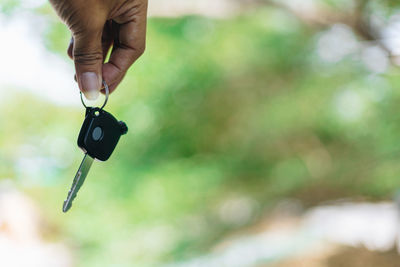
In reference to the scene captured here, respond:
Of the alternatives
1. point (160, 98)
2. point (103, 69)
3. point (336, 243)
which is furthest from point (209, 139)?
point (103, 69)

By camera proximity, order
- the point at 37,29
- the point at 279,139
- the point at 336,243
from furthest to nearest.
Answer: the point at 279,139 < the point at 336,243 < the point at 37,29

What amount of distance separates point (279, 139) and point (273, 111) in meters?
0.25

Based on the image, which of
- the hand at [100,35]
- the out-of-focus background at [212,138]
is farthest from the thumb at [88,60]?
the out-of-focus background at [212,138]

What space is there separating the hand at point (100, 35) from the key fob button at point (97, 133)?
0.04 metres

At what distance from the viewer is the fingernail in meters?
0.49

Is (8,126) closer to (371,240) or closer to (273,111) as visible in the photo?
(273,111)

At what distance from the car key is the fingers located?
4cm

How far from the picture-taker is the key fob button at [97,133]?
52cm

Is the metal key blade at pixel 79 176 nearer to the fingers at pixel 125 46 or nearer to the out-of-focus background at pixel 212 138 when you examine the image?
the fingers at pixel 125 46

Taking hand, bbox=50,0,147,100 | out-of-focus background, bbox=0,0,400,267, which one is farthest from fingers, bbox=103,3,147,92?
out-of-focus background, bbox=0,0,400,267

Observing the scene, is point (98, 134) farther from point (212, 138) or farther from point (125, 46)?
point (212, 138)

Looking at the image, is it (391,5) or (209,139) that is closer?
(391,5)

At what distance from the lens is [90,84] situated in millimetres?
490

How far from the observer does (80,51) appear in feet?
1.55
